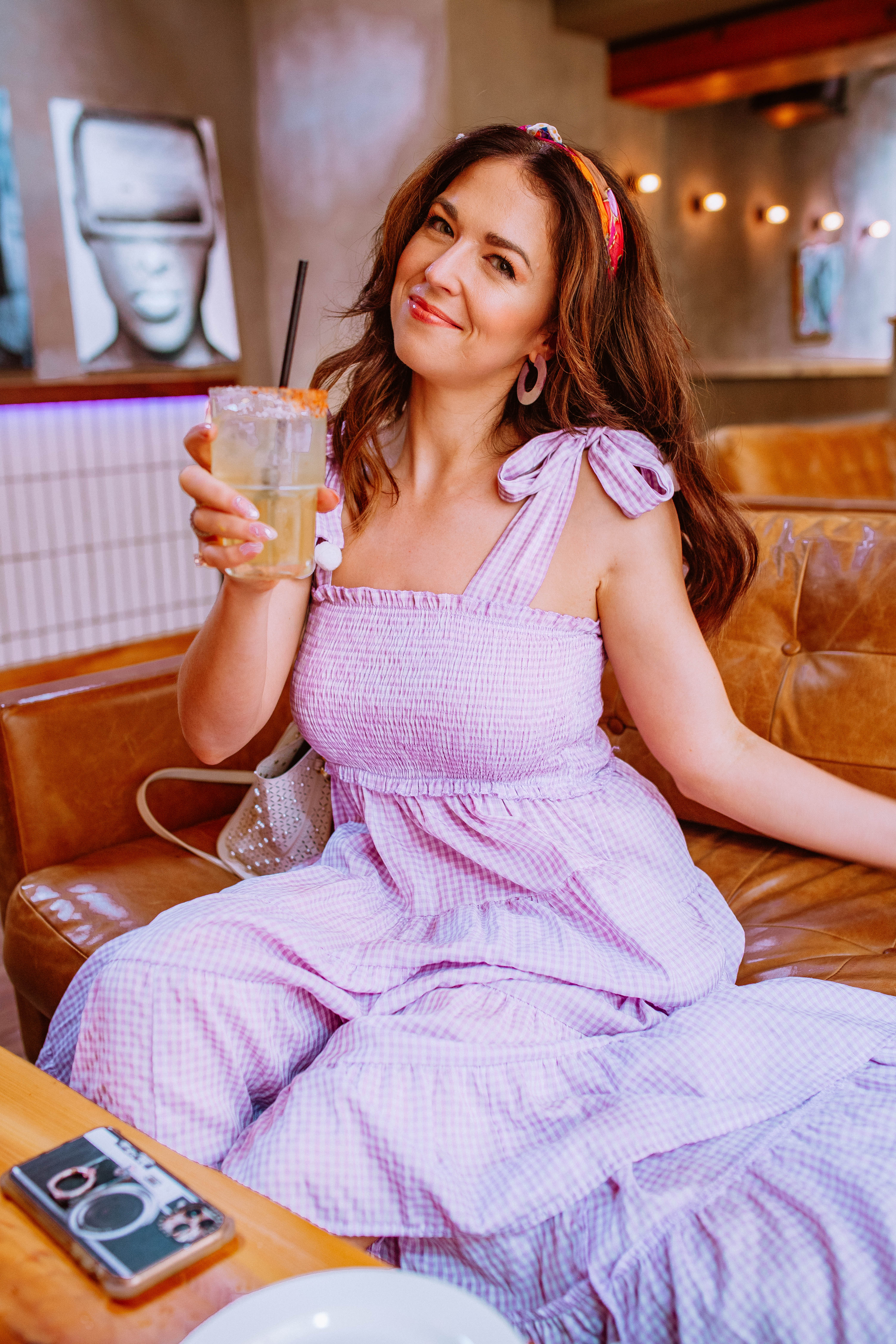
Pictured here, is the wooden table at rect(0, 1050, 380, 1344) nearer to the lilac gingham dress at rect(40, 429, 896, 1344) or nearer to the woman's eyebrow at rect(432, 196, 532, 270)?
the lilac gingham dress at rect(40, 429, 896, 1344)

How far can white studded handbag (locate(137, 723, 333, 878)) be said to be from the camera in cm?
161

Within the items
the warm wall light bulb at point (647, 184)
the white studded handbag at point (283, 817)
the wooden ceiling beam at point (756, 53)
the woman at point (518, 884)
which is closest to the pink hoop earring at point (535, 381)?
the woman at point (518, 884)

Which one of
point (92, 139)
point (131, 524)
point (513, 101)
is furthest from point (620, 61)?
point (131, 524)

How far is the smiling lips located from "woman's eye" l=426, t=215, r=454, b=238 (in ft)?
0.42

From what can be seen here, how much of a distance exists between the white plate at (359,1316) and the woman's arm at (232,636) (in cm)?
57

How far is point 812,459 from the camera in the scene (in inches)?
169

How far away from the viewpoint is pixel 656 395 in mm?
1479

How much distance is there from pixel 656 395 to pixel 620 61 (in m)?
5.03

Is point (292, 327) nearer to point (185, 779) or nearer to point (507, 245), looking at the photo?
point (507, 245)

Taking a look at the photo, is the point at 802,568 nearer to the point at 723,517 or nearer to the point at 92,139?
the point at 723,517

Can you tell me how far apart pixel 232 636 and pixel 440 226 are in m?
0.61

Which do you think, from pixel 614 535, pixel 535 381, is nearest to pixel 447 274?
pixel 535 381

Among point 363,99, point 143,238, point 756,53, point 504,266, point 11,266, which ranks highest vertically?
point 756,53

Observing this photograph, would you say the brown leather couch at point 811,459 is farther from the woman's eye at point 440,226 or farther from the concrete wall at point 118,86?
the woman's eye at point 440,226
